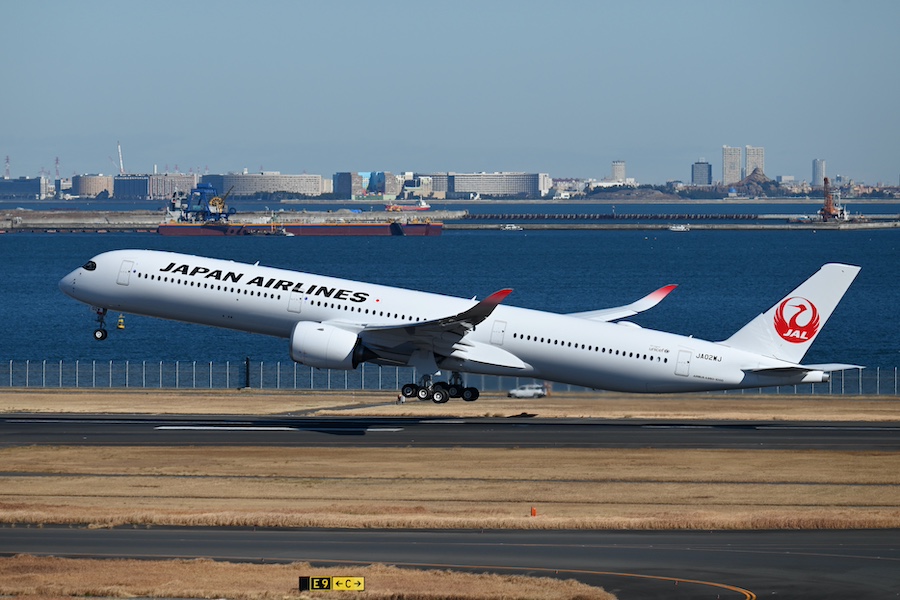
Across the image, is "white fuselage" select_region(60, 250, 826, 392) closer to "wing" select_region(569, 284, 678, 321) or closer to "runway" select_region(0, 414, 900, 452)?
"runway" select_region(0, 414, 900, 452)

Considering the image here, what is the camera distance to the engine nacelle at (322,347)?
60500 mm

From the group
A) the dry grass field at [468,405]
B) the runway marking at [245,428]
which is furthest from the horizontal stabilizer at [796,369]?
the runway marking at [245,428]

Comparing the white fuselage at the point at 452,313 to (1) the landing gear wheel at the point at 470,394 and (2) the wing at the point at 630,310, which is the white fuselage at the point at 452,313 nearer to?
(1) the landing gear wheel at the point at 470,394

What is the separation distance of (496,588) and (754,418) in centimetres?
4213

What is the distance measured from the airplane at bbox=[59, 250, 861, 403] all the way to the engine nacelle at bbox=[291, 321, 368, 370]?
0.05 meters

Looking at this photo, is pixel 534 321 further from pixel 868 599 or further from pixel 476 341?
pixel 868 599

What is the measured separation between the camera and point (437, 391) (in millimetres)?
63031

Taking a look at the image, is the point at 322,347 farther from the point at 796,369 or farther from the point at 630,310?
the point at 796,369

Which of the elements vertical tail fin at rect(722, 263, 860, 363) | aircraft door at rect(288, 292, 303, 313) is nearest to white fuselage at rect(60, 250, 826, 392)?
aircraft door at rect(288, 292, 303, 313)

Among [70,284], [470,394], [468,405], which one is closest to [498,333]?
[470,394]

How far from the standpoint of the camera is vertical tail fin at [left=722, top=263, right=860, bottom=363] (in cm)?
5959

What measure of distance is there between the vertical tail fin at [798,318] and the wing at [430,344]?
37.0ft

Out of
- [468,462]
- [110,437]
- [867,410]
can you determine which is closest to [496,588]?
[468,462]

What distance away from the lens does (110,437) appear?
193 ft
